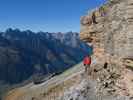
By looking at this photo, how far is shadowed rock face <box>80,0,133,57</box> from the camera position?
4456cm

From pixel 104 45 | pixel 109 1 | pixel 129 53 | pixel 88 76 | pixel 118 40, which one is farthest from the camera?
pixel 88 76

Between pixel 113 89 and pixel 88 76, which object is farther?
pixel 88 76

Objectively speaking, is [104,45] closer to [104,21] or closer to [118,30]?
[104,21]

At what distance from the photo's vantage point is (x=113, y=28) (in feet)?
166

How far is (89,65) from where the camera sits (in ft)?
208

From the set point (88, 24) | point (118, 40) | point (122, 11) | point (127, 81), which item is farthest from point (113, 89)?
point (88, 24)

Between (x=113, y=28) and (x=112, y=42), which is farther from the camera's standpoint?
(x=112, y=42)

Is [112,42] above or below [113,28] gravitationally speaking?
below

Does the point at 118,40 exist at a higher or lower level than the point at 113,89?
higher

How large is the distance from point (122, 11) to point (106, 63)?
11759mm

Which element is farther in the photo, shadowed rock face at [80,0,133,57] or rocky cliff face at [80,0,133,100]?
rocky cliff face at [80,0,133,100]

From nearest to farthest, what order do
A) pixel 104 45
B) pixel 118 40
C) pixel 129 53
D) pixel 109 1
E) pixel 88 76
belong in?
1. pixel 129 53
2. pixel 118 40
3. pixel 109 1
4. pixel 104 45
5. pixel 88 76

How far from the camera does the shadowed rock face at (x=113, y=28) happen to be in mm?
44562

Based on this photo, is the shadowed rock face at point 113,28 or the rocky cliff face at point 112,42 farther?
the rocky cliff face at point 112,42
